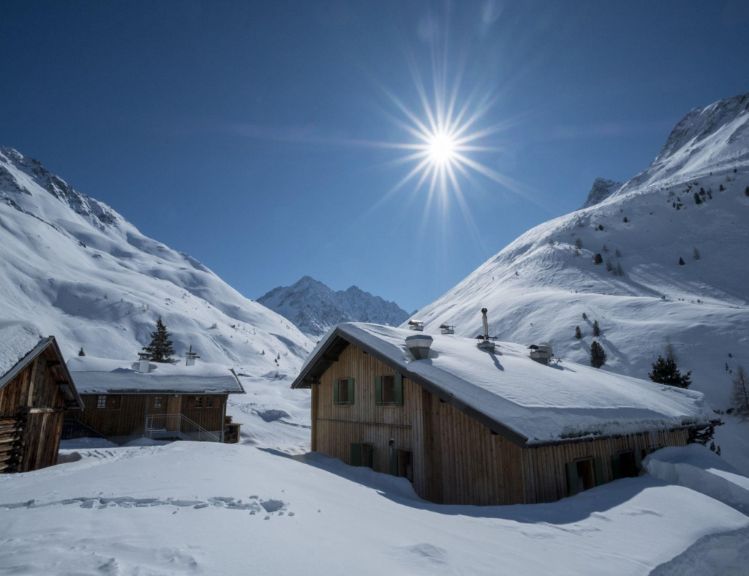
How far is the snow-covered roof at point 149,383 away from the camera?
1154 inches

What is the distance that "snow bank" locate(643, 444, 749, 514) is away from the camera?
11.1 meters

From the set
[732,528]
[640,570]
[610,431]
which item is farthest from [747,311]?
[640,570]

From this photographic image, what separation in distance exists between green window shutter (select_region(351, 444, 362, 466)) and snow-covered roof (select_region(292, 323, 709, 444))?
4128mm

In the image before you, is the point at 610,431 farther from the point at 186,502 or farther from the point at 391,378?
the point at 186,502

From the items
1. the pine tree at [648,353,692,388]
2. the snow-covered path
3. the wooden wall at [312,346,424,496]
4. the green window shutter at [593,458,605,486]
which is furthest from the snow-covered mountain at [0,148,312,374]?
the green window shutter at [593,458,605,486]

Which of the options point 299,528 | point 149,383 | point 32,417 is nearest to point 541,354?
point 299,528

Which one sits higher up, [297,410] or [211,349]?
[211,349]

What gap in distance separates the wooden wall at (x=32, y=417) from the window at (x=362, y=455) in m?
12.1

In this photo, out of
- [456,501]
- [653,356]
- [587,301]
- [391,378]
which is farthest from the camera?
[587,301]

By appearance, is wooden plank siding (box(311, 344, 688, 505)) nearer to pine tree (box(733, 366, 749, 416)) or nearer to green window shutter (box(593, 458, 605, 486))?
green window shutter (box(593, 458, 605, 486))

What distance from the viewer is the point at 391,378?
52.6 ft

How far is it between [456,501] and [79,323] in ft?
354

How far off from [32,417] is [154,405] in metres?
15.1

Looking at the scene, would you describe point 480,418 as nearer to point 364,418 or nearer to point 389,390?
point 389,390
